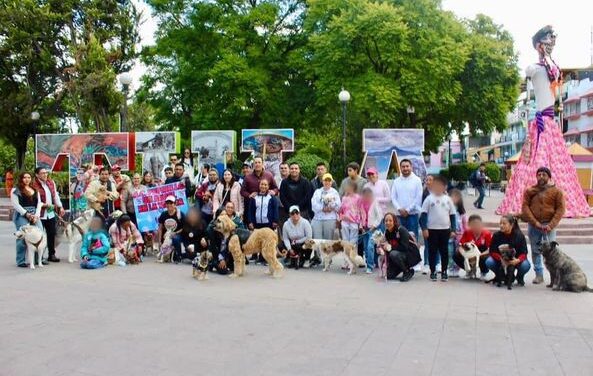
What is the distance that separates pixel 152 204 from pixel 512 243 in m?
7.39

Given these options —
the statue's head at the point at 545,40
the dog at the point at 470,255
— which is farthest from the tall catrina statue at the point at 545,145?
the dog at the point at 470,255

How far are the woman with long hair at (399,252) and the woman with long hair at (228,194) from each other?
315 centimetres

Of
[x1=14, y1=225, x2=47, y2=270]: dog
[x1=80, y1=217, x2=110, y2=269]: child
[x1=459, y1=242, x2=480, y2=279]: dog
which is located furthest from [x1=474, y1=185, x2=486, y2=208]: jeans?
[x1=14, y1=225, x2=47, y2=270]: dog

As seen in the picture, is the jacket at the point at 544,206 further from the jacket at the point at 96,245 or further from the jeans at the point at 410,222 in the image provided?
the jacket at the point at 96,245

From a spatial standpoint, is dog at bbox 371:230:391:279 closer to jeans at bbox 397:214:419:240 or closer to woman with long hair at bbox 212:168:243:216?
jeans at bbox 397:214:419:240

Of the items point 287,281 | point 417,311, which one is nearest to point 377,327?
point 417,311

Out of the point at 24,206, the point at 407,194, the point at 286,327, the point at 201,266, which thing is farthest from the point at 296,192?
the point at 24,206

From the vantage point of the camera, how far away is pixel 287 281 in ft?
30.0

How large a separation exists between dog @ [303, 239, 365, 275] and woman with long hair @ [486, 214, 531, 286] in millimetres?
2207

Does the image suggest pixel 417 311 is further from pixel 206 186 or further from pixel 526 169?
pixel 526 169

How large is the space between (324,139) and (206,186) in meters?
25.2

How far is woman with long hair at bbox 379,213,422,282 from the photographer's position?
9.13m

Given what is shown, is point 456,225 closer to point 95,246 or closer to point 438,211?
point 438,211

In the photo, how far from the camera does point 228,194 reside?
36.4 feet
